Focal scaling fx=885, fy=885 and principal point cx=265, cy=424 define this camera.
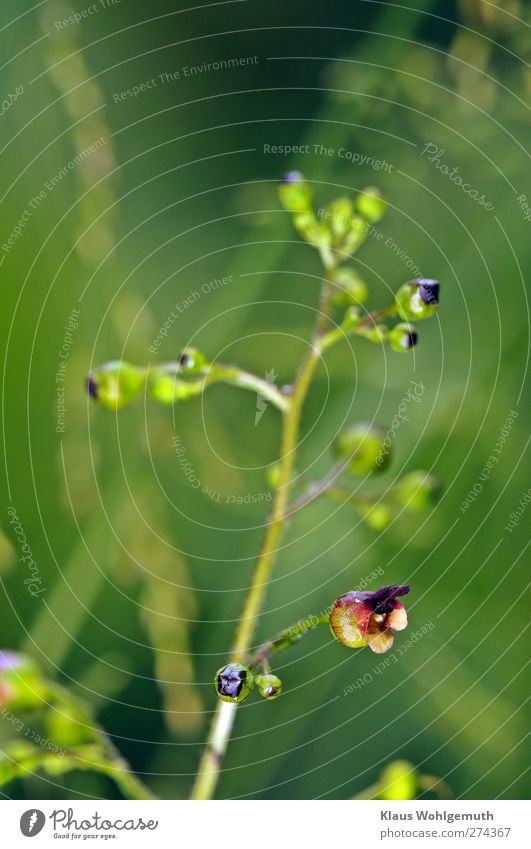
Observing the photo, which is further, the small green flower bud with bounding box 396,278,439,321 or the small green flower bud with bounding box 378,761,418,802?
the small green flower bud with bounding box 378,761,418,802

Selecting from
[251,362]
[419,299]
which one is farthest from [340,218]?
[251,362]

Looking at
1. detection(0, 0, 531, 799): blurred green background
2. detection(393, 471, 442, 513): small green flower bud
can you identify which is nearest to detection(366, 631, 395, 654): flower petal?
detection(393, 471, 442, 513): small green flower bud

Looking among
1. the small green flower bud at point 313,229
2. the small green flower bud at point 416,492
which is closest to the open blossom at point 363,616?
the small green flower bud at point 416,492

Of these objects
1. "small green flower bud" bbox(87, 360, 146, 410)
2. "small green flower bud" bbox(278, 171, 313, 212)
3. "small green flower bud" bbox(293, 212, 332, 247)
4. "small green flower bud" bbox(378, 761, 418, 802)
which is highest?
"small green flower bud" bbox(278, 171, 313, 212)

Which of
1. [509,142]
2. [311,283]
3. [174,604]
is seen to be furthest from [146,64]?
[174,604]

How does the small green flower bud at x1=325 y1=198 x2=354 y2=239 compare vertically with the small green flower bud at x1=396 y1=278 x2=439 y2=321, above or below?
above
